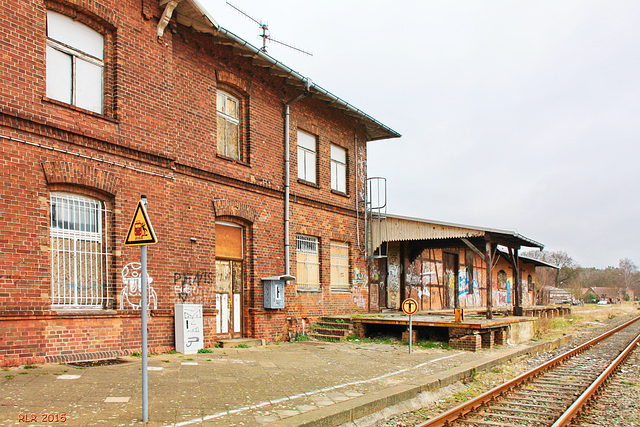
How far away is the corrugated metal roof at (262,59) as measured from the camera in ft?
37.9

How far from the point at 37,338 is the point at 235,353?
4.15m

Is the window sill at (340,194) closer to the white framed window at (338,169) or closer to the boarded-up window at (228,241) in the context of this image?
the white framed window at (338,169)

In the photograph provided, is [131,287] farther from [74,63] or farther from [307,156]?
[307,156]

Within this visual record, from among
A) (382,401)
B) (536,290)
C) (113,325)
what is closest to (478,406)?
(382,401)

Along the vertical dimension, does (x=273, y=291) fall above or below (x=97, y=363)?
above

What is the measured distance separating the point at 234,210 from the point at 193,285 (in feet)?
7.55

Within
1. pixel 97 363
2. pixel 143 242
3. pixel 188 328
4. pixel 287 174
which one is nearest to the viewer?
pixel 143 242

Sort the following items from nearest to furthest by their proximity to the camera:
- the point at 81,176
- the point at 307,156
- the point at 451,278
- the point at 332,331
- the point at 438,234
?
1. the point at 81,176
2. the point at 332,331
3. the point at 307,156
4. the point at 438,234
5. the point at 451,278

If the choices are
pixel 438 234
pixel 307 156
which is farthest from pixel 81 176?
pixel 438 234

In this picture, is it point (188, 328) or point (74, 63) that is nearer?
point (74, 63)

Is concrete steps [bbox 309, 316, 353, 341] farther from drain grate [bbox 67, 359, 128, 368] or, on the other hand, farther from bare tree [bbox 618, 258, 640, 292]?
bare tree [bbox 618, 258, 640, 292]

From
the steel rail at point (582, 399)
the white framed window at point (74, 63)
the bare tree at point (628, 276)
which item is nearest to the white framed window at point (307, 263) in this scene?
the white framed window at point (74, 63)

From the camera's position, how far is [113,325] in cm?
987

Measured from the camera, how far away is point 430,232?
1758cm
